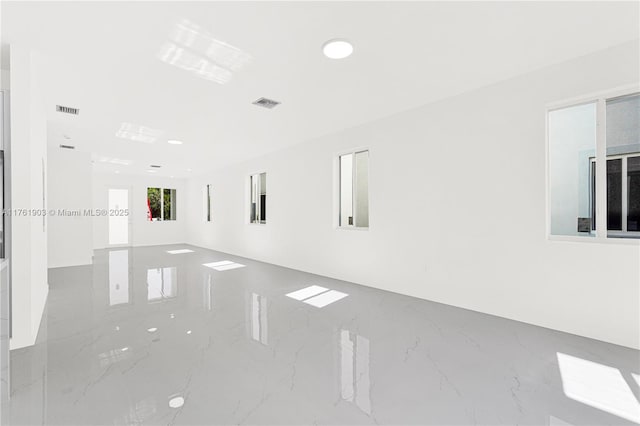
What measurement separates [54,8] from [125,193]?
971 centimetres

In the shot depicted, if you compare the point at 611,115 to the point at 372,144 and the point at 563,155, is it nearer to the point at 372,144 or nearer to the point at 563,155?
the point at 563,155

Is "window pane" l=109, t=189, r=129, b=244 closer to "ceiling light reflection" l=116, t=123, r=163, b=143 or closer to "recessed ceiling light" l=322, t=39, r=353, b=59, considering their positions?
"ceiling light reflection" l=116, t=123, r=163, b=143

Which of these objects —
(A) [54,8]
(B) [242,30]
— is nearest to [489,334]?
(B) [242,30]

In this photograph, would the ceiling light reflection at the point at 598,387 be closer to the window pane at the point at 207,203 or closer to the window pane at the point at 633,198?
the window pane at the point at 633,198

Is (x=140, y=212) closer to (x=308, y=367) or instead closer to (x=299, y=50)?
(x=299, y=50)

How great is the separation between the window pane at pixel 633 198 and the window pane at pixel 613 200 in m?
0.10

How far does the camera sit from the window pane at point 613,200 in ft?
9.50

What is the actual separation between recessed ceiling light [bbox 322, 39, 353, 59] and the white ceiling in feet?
0.22

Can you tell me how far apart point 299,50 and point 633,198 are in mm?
3582

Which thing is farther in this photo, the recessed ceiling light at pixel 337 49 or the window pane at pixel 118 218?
the window pane at pixel 118 218

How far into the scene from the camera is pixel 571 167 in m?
3.60

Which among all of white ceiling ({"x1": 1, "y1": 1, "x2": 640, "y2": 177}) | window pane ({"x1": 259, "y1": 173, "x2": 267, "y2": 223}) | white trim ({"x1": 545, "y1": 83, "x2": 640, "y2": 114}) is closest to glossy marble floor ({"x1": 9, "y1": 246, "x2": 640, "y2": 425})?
white trim ({"x1": 545, "y1": 83, "x2": 640, "y2": 114})

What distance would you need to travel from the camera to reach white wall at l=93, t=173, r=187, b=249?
988cm

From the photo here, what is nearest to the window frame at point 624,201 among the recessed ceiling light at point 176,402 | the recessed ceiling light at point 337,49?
the recessed ceiling light at point 337,49
